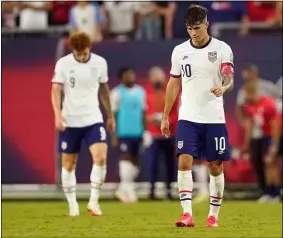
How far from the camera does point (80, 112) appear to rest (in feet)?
50.1

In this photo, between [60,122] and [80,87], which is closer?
[60,122]

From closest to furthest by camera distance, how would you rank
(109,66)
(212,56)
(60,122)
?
(212,56), (60,122), (109,66)

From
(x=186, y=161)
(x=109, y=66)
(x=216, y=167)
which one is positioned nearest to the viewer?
(x=186, y=161)

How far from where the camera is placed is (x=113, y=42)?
21766mm

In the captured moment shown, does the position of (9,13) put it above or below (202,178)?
above

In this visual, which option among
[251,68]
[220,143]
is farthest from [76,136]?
[251,68]

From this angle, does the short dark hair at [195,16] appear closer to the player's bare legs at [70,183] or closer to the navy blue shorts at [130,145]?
the player's bare legs at [70,183]

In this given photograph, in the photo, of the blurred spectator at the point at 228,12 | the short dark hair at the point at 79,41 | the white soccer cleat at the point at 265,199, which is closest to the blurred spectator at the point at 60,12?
the blurred spectator at the point at 228,12

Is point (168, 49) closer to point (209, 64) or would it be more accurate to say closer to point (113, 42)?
point (113, 42)

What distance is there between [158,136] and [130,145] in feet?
1.99

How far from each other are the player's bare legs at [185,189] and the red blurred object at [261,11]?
10884mm

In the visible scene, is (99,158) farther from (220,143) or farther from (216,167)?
(220,143)

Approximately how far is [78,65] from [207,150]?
3821 mm

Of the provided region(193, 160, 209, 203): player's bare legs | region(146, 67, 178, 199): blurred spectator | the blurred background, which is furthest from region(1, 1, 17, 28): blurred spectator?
region(193, 160, 209, 203): player's bare legs
